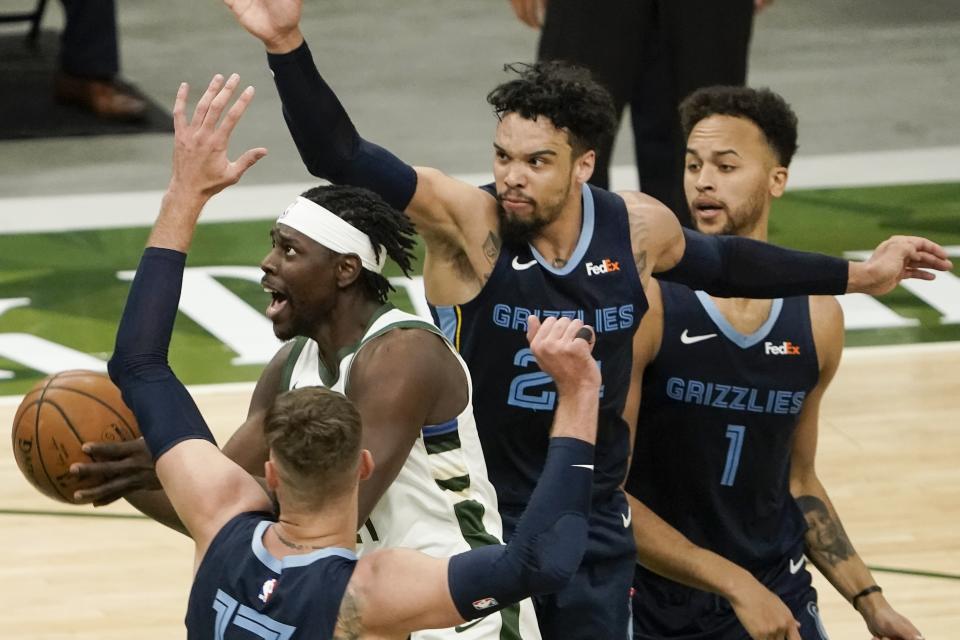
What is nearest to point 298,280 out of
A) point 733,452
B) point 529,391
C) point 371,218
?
point 371,218

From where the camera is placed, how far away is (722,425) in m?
4.68

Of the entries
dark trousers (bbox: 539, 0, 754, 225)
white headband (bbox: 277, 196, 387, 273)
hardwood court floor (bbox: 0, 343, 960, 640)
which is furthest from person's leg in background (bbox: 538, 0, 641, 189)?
white headband (bbox: 277, 196, 387, 273)

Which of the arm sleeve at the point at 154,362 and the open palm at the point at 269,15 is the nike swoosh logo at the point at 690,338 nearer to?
the open palm at the point at 269,15

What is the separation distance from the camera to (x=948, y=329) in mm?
8008

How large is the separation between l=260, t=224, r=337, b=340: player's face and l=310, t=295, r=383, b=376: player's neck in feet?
0.07

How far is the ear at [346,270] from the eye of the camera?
3.78 meters

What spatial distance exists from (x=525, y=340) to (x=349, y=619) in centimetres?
132

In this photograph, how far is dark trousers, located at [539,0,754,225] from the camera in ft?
22.3

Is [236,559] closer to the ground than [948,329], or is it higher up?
higher up

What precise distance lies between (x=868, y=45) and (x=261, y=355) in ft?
22.1

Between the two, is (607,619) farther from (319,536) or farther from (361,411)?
(319,536)

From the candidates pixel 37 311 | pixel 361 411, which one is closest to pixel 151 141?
pixel 37 311

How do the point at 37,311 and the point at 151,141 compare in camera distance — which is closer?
→ the point at 37,311

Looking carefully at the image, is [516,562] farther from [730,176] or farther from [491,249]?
[730,176]
